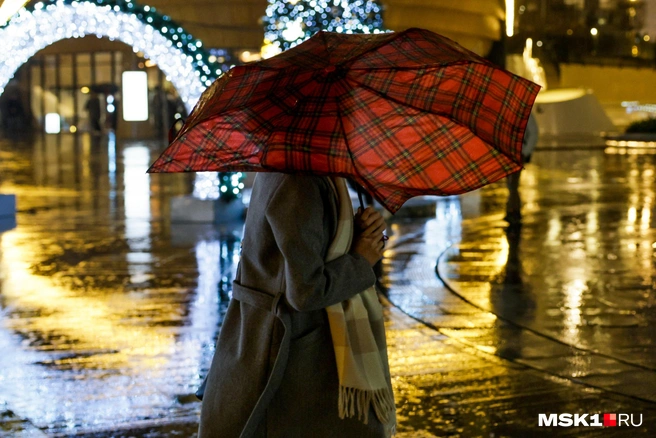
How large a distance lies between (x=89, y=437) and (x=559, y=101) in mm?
39868

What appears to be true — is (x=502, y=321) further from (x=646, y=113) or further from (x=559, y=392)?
(x=646, y=113)

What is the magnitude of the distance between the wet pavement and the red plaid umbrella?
7.66 ft

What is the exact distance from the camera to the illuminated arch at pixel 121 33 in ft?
45.9

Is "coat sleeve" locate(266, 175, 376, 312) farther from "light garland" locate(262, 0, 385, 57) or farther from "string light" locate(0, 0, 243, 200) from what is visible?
"light garland" locate(262, 0, 385, 57)

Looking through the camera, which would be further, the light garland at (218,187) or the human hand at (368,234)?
the light garland at (218,187)

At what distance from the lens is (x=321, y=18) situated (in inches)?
655

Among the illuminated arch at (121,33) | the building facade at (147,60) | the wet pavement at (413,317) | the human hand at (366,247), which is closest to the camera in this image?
the human hand at (366,247)

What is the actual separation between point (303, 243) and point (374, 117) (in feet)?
1.51

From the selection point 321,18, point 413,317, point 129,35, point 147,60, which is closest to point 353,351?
point 413,317

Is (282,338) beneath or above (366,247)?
beneath

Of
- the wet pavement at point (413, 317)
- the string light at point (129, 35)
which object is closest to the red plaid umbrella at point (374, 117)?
the wet pavement at point (413, 317)

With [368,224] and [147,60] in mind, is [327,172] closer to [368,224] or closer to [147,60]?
[368,224]

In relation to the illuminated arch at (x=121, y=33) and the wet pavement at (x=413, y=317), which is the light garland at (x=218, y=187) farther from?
the illuminated arch at (x=121, y=33)

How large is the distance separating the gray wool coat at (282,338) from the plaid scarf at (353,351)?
0.12ft
